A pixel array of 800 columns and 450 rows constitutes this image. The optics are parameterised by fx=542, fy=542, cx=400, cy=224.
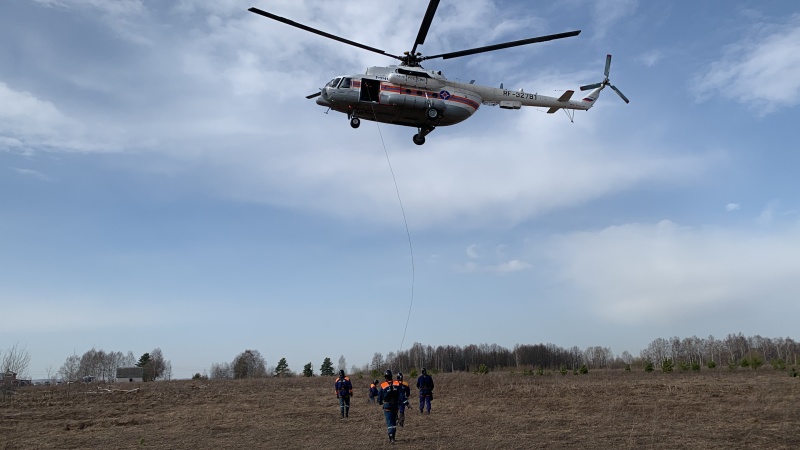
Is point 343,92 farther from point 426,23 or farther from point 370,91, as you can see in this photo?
point 426,23

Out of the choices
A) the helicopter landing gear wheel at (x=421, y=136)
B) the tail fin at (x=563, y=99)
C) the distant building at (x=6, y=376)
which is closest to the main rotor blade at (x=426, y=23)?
the helicopter landing gear wheel at (x=421, y=136)

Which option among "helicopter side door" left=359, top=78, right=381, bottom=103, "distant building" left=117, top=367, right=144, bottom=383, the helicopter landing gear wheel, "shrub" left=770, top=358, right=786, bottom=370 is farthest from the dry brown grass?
"distant building" left=117, top=367, right=144, bottom=383

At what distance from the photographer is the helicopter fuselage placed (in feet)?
58.1

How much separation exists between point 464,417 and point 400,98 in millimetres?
10885

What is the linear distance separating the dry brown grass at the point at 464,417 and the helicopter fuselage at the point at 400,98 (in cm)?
989

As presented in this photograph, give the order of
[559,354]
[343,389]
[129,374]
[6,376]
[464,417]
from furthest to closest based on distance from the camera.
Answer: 1. [559,354]
2. [129,374]
3. [6,376]
4. [343,389]
5. [464,417]

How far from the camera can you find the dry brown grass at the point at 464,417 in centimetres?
1360

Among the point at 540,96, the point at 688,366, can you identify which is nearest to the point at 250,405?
the point at 540,96

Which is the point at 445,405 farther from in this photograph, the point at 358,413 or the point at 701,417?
the point at 701,417

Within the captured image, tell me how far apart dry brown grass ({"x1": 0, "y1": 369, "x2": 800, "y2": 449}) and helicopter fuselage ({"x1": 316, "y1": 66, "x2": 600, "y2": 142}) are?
9892mm

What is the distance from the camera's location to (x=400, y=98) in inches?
695

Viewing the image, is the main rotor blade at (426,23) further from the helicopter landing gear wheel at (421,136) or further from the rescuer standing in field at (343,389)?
the rescuer standing in field at (343,389)

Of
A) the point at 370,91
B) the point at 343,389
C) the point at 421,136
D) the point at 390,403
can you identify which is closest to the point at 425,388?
the point at 343,389

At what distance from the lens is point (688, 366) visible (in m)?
33.4
